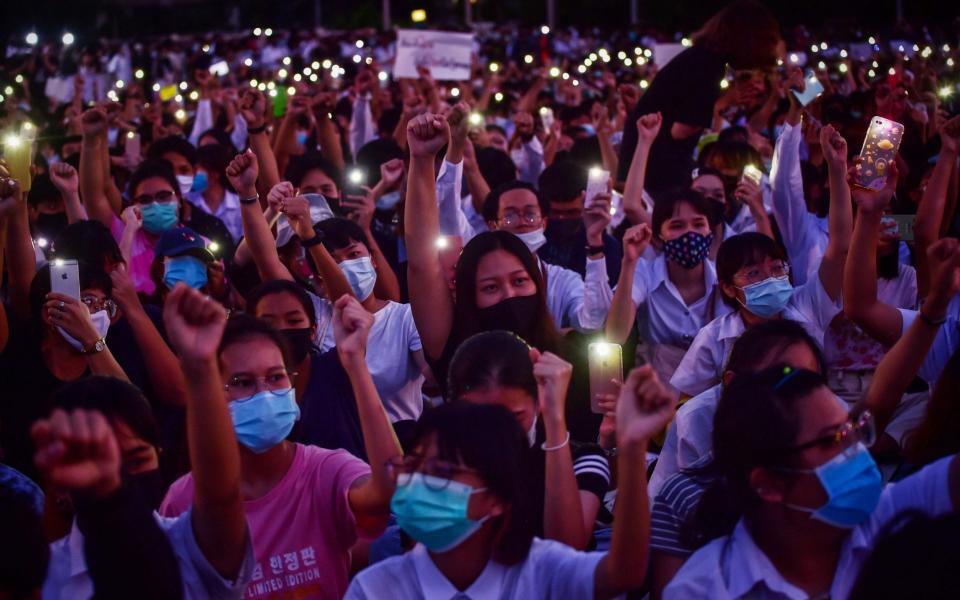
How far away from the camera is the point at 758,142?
9.35 m

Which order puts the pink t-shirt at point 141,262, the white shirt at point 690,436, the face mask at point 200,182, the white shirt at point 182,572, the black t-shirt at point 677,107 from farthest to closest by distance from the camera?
1. the face mask at point 200,182
2. the black t-shirt at point 677,107
3. the pink t-shirt at point 141,262
4. the white shirt at point 690,436
5. the white shirt at point 182,572

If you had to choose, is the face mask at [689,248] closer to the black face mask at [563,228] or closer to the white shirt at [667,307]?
the white shirt at [667,307]

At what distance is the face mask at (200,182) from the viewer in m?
7.97

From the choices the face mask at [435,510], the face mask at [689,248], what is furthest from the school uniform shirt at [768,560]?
the face mask at [689,248]

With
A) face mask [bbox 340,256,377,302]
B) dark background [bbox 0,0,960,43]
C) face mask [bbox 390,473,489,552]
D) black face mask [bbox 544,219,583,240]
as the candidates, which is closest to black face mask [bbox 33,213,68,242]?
face mask [bbox 340,256,377,302]

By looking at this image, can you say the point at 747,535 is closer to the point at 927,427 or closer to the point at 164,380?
the point at 927,427

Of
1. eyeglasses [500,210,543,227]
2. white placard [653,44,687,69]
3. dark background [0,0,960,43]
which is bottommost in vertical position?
eyeglasses [500,210,543,227]

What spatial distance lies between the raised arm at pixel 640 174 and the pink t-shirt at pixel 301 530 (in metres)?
3.48

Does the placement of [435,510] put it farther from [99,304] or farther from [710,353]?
[99,304]

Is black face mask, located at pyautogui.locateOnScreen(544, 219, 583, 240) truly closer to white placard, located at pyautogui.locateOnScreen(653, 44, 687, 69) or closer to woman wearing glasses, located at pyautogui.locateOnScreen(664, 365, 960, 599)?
woman wearing glasses, located at pyautogui.locateOnScreen(664, 365, 960, 599)

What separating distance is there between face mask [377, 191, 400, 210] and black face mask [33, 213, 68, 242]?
182 cm

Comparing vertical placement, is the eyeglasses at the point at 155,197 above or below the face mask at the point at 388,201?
above

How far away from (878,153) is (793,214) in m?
1.71

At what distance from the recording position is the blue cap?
5.61 metres
